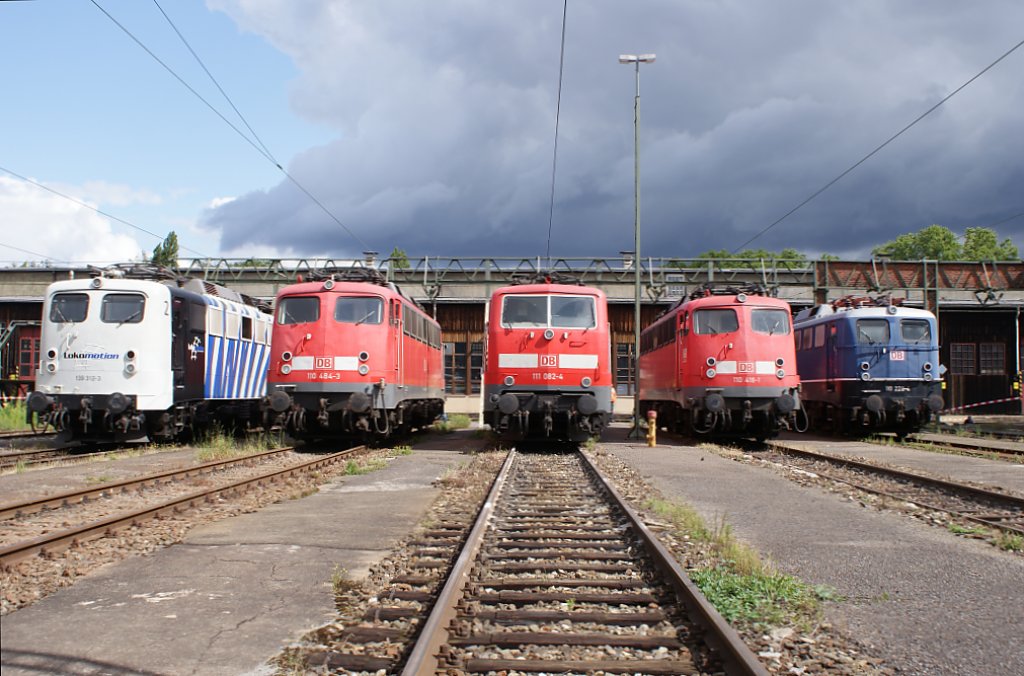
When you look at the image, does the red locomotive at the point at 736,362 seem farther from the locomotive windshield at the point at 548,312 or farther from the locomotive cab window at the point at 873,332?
the locomotive windshield at the point at 548,312

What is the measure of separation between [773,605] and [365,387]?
11.3m

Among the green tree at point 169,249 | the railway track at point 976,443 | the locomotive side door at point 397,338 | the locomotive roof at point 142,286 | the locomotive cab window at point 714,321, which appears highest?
the green tree at point 169,249

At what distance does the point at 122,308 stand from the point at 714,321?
481 inches

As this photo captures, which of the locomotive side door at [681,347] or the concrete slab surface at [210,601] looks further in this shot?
the locomotive side door at [681,347]

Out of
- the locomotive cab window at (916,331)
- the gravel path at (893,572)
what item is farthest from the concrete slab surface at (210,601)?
the locomotive cab window at (916,331)

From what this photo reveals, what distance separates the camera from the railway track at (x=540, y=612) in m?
4.02

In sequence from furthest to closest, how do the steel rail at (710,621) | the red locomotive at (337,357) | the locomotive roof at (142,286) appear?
the locomotive roof at (142,286)
the red locomotive at (337,357)
the steel rail at (710,621)

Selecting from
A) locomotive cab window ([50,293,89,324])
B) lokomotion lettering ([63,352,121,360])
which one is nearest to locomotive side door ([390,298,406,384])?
lokomotion lettering ([63,352,121,360])

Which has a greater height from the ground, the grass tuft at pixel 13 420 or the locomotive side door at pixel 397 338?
the locomotive side door at pixel 397 338

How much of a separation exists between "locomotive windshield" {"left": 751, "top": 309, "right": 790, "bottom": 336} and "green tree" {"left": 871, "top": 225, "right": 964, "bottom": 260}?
233 feet

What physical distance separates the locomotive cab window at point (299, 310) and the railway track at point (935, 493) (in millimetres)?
9353

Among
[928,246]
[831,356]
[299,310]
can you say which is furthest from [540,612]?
[928,246]

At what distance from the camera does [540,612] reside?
4820 millimetres

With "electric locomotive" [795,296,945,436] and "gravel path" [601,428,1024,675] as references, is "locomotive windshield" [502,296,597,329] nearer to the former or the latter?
"gravel path" [601,428,1024,675]
